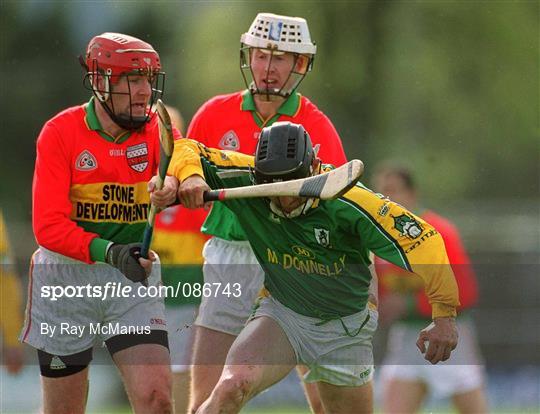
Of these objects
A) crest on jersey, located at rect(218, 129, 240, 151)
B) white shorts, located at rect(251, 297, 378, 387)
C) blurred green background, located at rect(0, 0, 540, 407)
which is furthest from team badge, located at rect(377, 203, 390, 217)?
blurred green background, located at rect(0, 0, 540, 407)

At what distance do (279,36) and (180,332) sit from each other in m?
1.71

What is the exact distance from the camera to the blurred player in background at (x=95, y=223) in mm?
5746

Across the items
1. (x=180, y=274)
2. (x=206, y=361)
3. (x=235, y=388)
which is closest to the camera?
(x=235, y=388)

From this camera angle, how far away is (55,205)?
5754 millimetres

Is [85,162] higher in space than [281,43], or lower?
lower

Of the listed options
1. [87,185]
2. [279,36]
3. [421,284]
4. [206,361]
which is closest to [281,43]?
[279,36]

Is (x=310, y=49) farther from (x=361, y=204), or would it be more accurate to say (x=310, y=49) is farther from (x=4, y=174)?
(x=4, y=174)

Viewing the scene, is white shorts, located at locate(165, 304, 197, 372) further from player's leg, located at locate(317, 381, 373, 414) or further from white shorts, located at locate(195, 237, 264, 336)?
player's leg, located at locate(317, 381, 373, 414)

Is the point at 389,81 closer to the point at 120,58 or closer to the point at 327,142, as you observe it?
the point at 327,142

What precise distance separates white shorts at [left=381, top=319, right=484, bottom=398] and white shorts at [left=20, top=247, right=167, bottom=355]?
2547 mm

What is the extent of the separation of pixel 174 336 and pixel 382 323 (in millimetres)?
5267

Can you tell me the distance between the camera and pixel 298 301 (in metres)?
5.65

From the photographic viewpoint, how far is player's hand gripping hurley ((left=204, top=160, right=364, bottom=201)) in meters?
5.21

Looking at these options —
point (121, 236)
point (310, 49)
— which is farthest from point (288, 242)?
point (310, 49)
